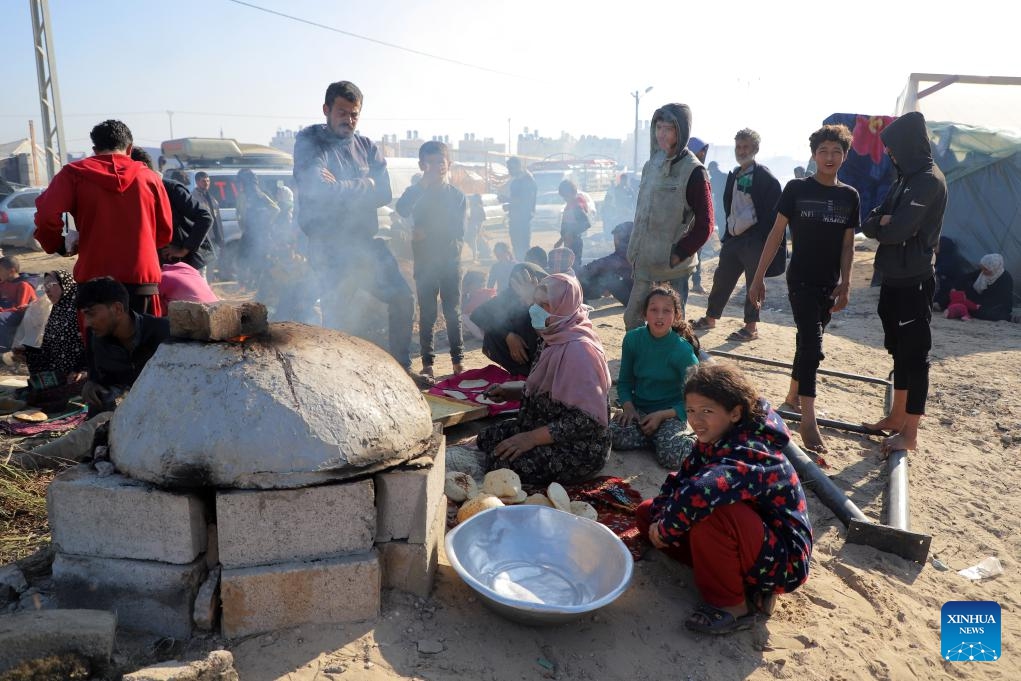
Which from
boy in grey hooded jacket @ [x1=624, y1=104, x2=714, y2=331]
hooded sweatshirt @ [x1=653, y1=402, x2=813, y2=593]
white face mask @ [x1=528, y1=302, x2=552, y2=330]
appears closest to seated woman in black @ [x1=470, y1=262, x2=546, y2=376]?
white face mask @ [x1=528, y1=302, x2=552, y2=330]

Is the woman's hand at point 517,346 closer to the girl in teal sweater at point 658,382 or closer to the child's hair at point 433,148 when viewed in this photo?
the girl in teal sweater at point 658,382

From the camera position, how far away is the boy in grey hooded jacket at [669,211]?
5172 millimetres

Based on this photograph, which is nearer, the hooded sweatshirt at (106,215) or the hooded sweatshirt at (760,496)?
the hooded sweatshirt at (760,496)

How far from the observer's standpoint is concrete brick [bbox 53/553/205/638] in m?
2.49

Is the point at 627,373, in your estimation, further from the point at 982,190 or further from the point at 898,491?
the point at 982,190

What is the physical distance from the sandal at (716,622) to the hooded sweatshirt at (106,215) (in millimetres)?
3496

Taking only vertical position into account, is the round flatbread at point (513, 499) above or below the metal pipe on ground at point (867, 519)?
above

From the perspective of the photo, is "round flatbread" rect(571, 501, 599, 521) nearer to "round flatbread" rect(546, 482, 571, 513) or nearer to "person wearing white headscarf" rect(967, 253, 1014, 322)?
"round flatbread" rect(546, 482, 571, 513)

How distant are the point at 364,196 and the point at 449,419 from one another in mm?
1907

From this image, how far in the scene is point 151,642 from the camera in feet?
8.20

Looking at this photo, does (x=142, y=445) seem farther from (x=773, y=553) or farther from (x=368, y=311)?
(x=368, y=311)

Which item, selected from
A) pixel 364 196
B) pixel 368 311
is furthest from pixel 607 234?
pixel 364 196

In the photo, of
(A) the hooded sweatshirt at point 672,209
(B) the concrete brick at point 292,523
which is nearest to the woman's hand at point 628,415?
(A) the hooded sweatshirt at point 672,209

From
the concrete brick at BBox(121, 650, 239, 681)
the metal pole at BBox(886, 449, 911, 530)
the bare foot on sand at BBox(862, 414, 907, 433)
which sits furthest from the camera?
the bare foot on sand at BBox(862, 414, 907, 433)
